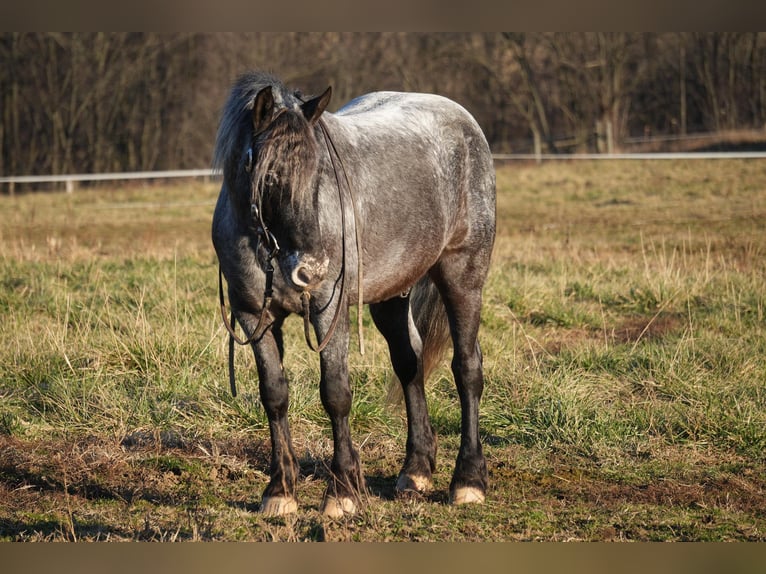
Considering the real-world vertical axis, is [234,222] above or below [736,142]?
above

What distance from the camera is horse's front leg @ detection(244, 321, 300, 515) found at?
4.03 meters

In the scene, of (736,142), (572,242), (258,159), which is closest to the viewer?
(258,159)

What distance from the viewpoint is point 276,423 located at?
413 centimetres

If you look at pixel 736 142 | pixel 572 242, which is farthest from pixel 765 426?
pixel 736 142

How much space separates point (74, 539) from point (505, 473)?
2254 mm

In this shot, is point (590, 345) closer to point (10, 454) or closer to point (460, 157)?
point (460, 157)

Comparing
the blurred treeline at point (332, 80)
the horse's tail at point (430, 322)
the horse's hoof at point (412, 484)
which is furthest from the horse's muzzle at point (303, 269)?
the blurred treeline at point (332, 80)

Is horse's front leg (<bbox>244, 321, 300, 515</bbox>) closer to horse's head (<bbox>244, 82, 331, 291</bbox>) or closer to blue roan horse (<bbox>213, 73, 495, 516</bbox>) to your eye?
blue roan horse (<bbox>213, 73, 495, 516</bbox>)

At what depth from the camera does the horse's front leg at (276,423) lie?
4031mm

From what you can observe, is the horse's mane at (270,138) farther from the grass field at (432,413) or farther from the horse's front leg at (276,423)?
the grass field at (432,413)

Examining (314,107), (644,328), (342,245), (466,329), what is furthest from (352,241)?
(644,328)

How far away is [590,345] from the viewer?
6727 mm

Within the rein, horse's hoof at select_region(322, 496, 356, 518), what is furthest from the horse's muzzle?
horse's hoof at select_region(322, 496, 356, 518)

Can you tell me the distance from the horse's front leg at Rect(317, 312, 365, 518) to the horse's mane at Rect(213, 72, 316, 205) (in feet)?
2.33
